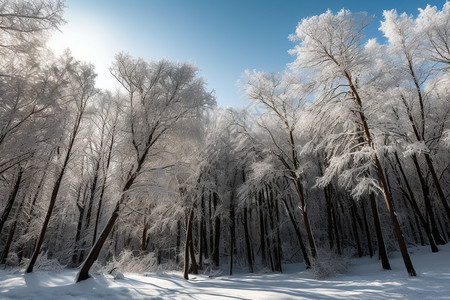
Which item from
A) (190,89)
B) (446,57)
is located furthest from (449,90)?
(190,89)

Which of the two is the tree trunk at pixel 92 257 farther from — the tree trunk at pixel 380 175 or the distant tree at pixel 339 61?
the tree trunk at pixel 380 175

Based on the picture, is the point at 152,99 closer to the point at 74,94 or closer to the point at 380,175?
the point at 74,94

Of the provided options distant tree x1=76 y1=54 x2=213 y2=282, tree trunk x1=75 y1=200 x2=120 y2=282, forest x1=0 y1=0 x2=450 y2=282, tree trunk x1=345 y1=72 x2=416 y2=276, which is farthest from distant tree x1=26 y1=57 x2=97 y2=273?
tree trunk x1=345 y1=72 x2=416 y2=276

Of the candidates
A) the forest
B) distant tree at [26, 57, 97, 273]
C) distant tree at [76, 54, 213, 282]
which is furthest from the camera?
distant tree at [26, 57, 97, 273]

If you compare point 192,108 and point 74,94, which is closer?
point 192,108

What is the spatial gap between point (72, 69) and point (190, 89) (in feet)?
17.1

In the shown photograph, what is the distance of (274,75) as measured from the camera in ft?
42.5

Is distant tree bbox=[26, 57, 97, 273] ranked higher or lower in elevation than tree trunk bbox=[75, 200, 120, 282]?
higher

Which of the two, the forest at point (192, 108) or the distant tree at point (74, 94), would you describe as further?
the distant tree at point (74, 94)

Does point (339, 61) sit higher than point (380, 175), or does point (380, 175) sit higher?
point (339, 61)

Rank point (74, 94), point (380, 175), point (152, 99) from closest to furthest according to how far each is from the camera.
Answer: point (380, 175)
point (152, 99)
point (74, 94)

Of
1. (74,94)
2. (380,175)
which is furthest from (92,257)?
(380,175)

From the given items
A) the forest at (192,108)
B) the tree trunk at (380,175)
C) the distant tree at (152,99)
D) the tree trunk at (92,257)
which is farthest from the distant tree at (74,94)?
the tree trunk at (380,175)

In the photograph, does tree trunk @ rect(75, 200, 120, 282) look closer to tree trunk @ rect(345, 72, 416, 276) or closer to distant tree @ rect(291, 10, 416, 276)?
distant tree @ rect(291, 10, 416, 276)
